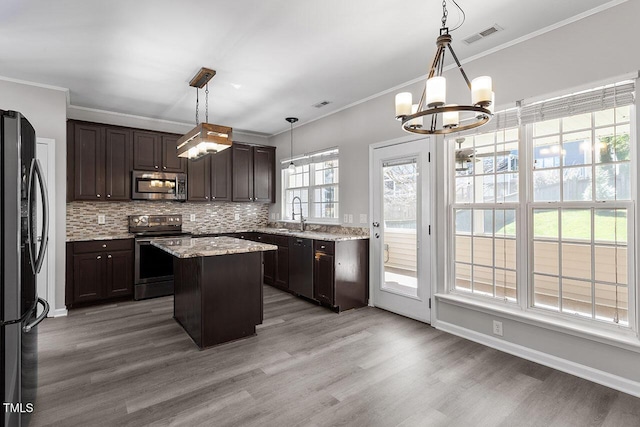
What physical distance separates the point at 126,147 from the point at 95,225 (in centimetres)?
124

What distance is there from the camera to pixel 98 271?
175 inches

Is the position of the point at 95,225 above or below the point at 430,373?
above

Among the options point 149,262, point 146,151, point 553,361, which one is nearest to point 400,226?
point 553,361

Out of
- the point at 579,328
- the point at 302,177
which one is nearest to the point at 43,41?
the point at 302,177

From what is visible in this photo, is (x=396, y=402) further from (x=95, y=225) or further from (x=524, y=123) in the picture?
(x=95, y=225)

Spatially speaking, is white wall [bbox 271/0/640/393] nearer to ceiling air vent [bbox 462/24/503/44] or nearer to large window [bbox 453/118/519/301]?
large window [bbox 453/118/519/301]

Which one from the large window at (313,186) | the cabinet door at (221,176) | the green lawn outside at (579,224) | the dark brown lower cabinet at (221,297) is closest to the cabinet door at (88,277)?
the dark brown lower cabinet at (221,297)

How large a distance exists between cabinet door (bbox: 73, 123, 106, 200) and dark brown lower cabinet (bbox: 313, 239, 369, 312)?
315 centimetres

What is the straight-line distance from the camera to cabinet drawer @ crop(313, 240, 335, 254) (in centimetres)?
A: 412

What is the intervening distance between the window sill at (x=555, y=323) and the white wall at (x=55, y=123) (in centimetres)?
451

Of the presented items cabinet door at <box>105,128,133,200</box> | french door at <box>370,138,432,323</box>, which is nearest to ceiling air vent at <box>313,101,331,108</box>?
french door at <box>370,138,432,323</box>

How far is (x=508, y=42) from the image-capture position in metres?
2.95

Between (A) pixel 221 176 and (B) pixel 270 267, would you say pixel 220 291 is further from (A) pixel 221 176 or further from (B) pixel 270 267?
(A) pixel 221 176

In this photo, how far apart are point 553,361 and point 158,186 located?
5222 millimetres
